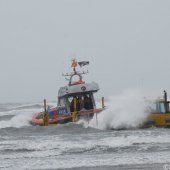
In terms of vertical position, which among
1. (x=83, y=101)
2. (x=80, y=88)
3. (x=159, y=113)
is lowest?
(x=159, y=113)

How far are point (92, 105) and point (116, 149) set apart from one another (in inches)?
473

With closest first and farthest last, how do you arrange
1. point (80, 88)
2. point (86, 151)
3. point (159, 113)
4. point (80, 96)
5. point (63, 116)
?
point (86, 151)
point (159, 113)
point (63, 116)
point (80, 88)
point (80, 96)

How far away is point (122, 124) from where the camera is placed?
→ 24234 mm

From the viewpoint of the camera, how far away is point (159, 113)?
22.7m

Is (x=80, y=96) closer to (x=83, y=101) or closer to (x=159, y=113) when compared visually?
(x=83, y=101)

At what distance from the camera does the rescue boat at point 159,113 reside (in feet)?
74.1

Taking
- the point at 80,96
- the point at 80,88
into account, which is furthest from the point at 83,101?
the point at 80,88

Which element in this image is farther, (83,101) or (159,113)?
(83,101)

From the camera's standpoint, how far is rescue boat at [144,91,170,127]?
74.1 feet

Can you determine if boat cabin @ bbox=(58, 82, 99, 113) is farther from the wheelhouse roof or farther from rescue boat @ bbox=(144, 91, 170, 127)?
rescue boat @ bbox=(144, 91, 170, 127)

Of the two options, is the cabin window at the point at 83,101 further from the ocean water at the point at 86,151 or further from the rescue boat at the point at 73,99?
the ocean water at the point at 86,151

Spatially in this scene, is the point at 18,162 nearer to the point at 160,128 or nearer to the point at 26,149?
the point at 26,149

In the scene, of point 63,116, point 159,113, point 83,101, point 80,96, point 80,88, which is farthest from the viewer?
point 80,96

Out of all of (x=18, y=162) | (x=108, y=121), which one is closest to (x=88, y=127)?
(x=108, y=121)
